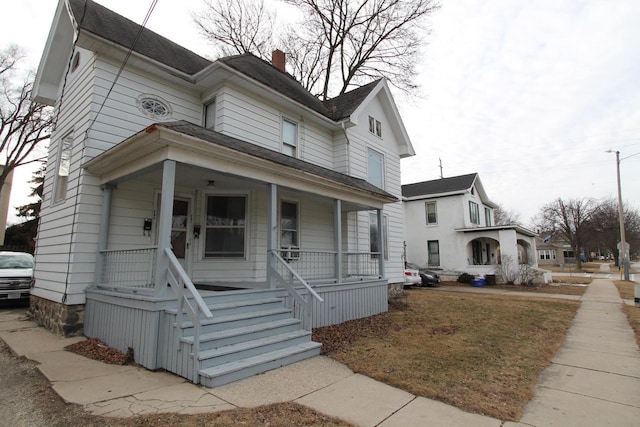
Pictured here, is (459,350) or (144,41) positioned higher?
(144,41)

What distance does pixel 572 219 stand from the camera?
40719 mm

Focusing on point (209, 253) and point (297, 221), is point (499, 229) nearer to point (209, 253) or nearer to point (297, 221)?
point (297, 221)

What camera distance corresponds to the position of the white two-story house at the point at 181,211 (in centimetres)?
493

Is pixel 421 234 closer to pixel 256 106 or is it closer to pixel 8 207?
pixel 256 106

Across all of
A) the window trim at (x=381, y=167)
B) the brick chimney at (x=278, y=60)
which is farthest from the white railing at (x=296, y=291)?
the brick chimney at (x=278, y=60)

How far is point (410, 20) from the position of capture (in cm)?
1878

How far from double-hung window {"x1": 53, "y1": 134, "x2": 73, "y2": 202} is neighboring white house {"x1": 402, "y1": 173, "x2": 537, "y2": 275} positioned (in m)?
21.0

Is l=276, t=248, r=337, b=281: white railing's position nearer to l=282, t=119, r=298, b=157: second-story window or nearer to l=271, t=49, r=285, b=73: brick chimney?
l=282, t=119, r=298, b=157: second-story window

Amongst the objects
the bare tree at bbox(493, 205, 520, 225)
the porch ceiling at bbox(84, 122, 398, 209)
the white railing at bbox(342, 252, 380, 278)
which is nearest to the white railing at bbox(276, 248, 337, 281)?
the white railing at bbox(342, 252, 380, 278)

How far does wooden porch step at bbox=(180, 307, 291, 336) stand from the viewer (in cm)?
466

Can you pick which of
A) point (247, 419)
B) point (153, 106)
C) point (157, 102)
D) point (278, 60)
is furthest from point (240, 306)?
point (278, 60)

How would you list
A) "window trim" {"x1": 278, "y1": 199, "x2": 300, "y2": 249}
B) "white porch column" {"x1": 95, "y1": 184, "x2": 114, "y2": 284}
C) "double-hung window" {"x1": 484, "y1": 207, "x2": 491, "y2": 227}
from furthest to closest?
"double-hung window" {"x1": 484, "y1": 207, "x2": 491, "y2": 227}
"window trim" {"x1": 278, "y1": 199, "x2": 300, "y2": 249}
"white porch column" {"x1": 95, "y1": 184, "x2": 114, "y2": 284}

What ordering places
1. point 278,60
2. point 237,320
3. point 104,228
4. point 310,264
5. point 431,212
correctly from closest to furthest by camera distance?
1. point 237,320
2. point 104,228
3. point 310,264
4. point 278,60
5. point 431,212

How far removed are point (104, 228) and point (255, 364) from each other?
437cm
